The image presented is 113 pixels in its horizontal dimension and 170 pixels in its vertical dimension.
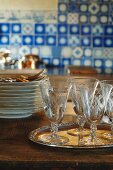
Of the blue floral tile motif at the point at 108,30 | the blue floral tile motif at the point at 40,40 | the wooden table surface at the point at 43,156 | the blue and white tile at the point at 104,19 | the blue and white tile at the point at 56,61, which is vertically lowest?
the blue and white tile at the point at 56,61

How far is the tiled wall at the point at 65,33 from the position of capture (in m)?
3.28

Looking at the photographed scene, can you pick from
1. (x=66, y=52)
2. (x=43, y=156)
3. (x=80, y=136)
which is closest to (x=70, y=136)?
(x=80, y=136)

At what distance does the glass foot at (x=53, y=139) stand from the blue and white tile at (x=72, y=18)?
2511 mm

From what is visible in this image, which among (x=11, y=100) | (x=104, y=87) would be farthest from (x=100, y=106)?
(x=11, y=100)

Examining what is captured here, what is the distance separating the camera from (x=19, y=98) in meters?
1.03

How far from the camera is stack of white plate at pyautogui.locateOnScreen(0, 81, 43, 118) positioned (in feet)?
3.38

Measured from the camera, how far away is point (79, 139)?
85cm

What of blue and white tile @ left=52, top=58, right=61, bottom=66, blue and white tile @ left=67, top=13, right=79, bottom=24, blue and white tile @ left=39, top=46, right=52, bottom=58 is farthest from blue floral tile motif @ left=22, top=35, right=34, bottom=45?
blue and white tile @ left=67, top=13, right=79, bottom=24

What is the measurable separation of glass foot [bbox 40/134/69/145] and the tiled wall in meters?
2.48

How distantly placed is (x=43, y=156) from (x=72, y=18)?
8.77 feet

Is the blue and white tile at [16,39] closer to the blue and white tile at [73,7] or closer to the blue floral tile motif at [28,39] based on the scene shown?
the blue floral tile motif at [28,39]

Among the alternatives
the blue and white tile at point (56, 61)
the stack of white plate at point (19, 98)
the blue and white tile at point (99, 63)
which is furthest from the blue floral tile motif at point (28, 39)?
the stack of white plate at point (19, 98)

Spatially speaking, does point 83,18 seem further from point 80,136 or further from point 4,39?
point 80,136
